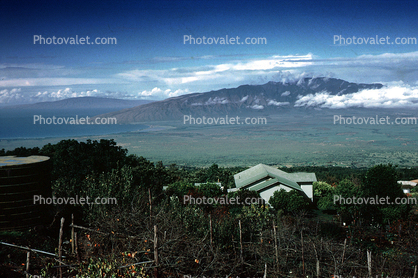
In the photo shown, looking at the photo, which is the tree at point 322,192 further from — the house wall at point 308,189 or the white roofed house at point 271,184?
the white roofed house at point 271,184

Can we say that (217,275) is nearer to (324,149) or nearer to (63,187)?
(63,187)

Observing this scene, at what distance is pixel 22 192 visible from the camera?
1402cm

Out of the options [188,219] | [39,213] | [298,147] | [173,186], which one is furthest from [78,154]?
[298,147]

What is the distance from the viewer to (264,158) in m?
157

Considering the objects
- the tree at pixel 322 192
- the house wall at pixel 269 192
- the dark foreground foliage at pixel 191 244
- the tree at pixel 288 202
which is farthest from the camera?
the tree at pixel 322 192

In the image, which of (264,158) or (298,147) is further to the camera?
(298,147)

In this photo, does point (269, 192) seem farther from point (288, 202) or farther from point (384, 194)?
point (384, 194)

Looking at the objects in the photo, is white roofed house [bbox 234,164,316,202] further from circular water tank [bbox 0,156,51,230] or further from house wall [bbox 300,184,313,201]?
circular water tank [bbox 0,156,51,230]

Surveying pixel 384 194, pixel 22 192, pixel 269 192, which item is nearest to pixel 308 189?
pixel 269 192

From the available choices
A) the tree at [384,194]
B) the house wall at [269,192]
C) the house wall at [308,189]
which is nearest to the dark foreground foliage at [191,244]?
the tree at [384,194]

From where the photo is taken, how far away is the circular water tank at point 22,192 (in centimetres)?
1371

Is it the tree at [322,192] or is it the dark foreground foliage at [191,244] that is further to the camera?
the tree at [322,192]

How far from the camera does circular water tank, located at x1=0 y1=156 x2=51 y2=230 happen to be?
13.7m

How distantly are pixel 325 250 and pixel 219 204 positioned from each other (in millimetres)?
15583
